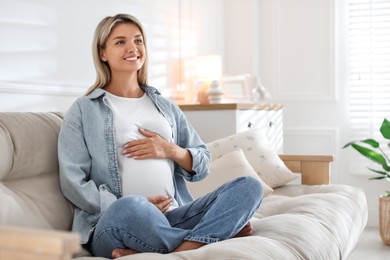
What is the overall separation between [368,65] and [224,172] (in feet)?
8.22

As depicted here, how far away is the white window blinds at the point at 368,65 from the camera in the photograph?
5.11m

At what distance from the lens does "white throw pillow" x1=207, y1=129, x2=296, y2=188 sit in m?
3.35

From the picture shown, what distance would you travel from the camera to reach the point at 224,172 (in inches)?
123

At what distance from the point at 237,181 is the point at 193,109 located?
194 cm

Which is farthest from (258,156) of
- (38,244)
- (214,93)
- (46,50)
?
(38,244)

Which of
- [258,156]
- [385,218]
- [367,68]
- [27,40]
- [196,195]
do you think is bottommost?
[385,218]

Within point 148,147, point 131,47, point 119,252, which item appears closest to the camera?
point 119,252

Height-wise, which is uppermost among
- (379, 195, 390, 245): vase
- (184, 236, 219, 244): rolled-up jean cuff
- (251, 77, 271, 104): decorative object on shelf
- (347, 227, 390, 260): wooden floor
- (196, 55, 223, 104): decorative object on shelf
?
(196, 55, 223, 104): decorative object on shelf

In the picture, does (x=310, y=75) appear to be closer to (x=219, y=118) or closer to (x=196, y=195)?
(x=219, y=118)

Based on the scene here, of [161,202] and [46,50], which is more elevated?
[46,50]

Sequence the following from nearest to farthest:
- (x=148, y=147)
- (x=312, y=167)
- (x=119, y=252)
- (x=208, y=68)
Answer: (x=119, y=252) → (x=148, y=147) → (x=312, y=167) → (x=208, y=68)

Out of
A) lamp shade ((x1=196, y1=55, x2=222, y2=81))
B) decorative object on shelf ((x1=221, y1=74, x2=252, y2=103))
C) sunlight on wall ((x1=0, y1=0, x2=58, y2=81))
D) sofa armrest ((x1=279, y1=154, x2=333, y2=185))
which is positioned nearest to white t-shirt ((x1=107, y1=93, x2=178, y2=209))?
sunlight on wall ((x1=0, y1=0, x2=58, y2=81))

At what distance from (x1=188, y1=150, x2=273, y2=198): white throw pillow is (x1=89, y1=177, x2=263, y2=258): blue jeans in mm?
954

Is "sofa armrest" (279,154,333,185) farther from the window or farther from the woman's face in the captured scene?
the window
